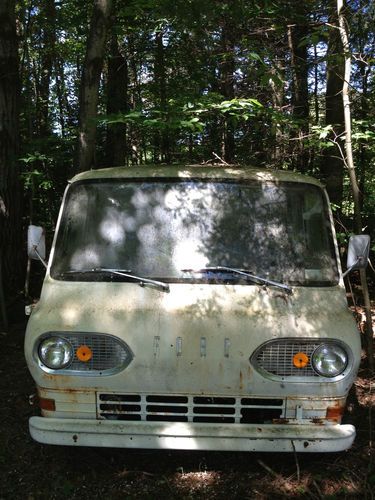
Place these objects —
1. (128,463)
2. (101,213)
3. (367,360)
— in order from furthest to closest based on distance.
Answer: (367,360) → (101,213) → (128,463)

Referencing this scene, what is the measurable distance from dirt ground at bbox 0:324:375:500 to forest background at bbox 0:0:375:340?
285cm

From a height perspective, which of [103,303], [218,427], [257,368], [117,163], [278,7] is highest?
[278,7]

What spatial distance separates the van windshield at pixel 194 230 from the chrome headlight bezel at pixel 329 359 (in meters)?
0.53

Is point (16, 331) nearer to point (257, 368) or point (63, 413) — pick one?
point (63, 413)

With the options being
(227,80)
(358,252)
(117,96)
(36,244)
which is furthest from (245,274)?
(117,96)

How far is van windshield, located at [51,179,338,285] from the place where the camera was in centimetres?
333

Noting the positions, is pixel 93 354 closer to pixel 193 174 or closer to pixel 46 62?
pixel 193 174

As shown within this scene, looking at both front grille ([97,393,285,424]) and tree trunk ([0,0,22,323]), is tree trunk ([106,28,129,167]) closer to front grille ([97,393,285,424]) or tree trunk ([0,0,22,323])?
tree trunk ([0,0,22,323])

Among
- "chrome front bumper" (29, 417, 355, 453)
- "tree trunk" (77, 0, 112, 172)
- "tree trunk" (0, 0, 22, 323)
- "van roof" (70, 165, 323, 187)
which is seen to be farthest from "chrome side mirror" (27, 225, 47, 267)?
"tree trunk" (0, 0, 22, 323)

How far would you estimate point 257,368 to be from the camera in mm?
2914

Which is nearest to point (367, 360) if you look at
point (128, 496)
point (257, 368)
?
point (257, 368)

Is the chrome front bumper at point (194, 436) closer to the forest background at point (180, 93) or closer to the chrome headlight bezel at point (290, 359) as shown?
the chrome headlight bezel at point (290, 359)

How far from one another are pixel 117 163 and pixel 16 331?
168 inches

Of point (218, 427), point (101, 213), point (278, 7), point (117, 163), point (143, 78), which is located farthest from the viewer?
point (143, 78)
